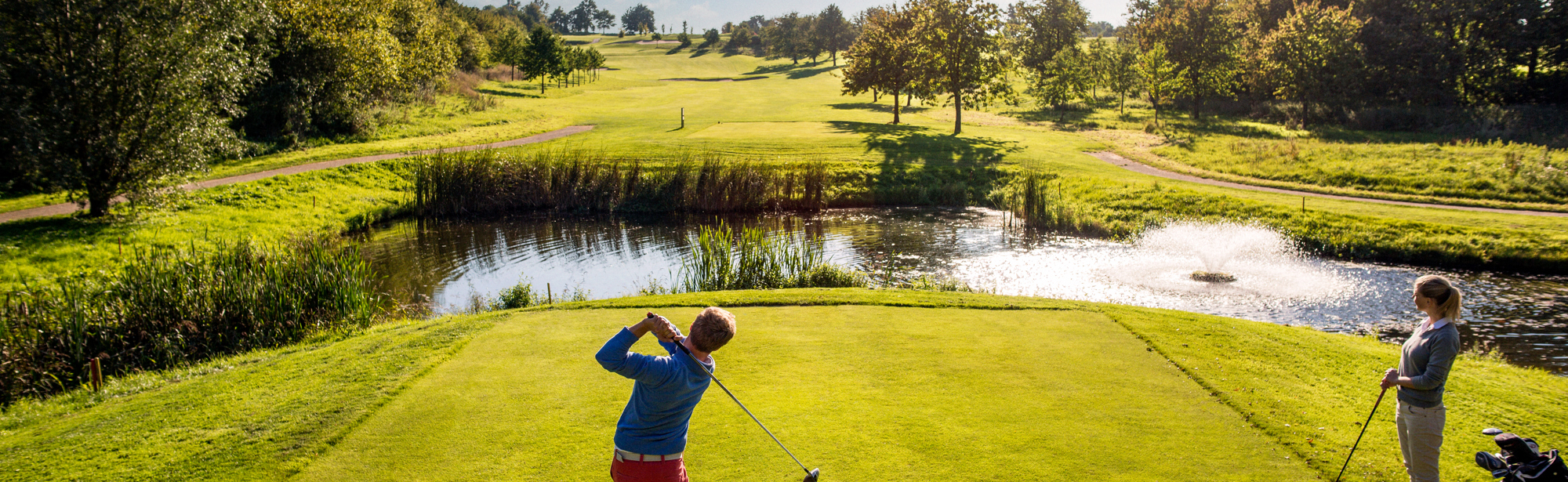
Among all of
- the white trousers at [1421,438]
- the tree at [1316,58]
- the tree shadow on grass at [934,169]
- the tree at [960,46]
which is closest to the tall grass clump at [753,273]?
the white trousers at [1421,438]

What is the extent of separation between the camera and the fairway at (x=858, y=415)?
5996 millimetres

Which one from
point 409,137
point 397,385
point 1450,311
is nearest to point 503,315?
point 397,385

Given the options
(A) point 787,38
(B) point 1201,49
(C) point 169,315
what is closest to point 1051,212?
(C) point 169,315

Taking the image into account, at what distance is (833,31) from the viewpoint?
115 meters

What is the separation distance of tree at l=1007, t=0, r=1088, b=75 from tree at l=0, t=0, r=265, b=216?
69.8 m

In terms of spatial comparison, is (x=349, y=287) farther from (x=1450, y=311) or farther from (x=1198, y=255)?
(x=1198, y=255)

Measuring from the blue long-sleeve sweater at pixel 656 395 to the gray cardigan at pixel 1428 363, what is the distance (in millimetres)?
4794

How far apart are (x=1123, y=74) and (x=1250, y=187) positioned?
33291 mm

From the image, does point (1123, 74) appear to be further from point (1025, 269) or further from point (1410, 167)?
point (1025, 269)

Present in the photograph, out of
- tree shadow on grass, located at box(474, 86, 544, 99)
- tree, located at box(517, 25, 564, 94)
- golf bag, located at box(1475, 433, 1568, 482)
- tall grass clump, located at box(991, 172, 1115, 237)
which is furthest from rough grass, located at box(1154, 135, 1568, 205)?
tree, located at box(517, 25, 564, 94)

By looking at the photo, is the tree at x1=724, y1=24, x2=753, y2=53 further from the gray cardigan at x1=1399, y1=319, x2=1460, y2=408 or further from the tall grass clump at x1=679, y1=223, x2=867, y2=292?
the gray cardigan at x1=1399, y1=319, x2=1460, y2=408

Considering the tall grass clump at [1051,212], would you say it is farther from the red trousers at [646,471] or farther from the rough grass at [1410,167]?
the red trousers at [646,471]

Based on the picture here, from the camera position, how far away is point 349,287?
13.4m

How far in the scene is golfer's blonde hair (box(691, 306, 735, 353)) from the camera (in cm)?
430
